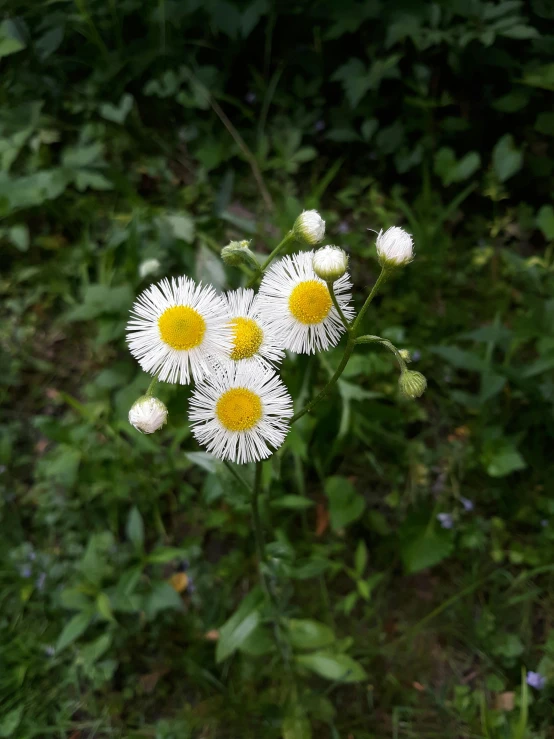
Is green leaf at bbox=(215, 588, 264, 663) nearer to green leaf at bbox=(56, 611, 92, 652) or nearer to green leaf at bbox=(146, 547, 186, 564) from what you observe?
green leaf at bbox=(146, 547, 186, 564)

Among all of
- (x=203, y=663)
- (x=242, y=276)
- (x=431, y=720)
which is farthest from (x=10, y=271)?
(x=431, y=720)

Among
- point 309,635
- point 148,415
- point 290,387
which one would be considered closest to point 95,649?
point 309,635

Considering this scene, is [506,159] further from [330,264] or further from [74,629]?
[74,629]

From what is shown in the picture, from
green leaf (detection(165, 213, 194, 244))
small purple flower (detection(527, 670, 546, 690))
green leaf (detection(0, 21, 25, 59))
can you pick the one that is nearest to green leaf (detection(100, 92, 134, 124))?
green leaf (detection(0, 21, 25, 59))

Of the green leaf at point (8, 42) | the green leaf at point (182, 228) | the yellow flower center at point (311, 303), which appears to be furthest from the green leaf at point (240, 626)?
the green leaf at point (8, 42)

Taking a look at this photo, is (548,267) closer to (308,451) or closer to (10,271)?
(308,451)

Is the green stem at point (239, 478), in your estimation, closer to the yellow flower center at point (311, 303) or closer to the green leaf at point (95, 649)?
the yellow flower center at point (311, 303)
